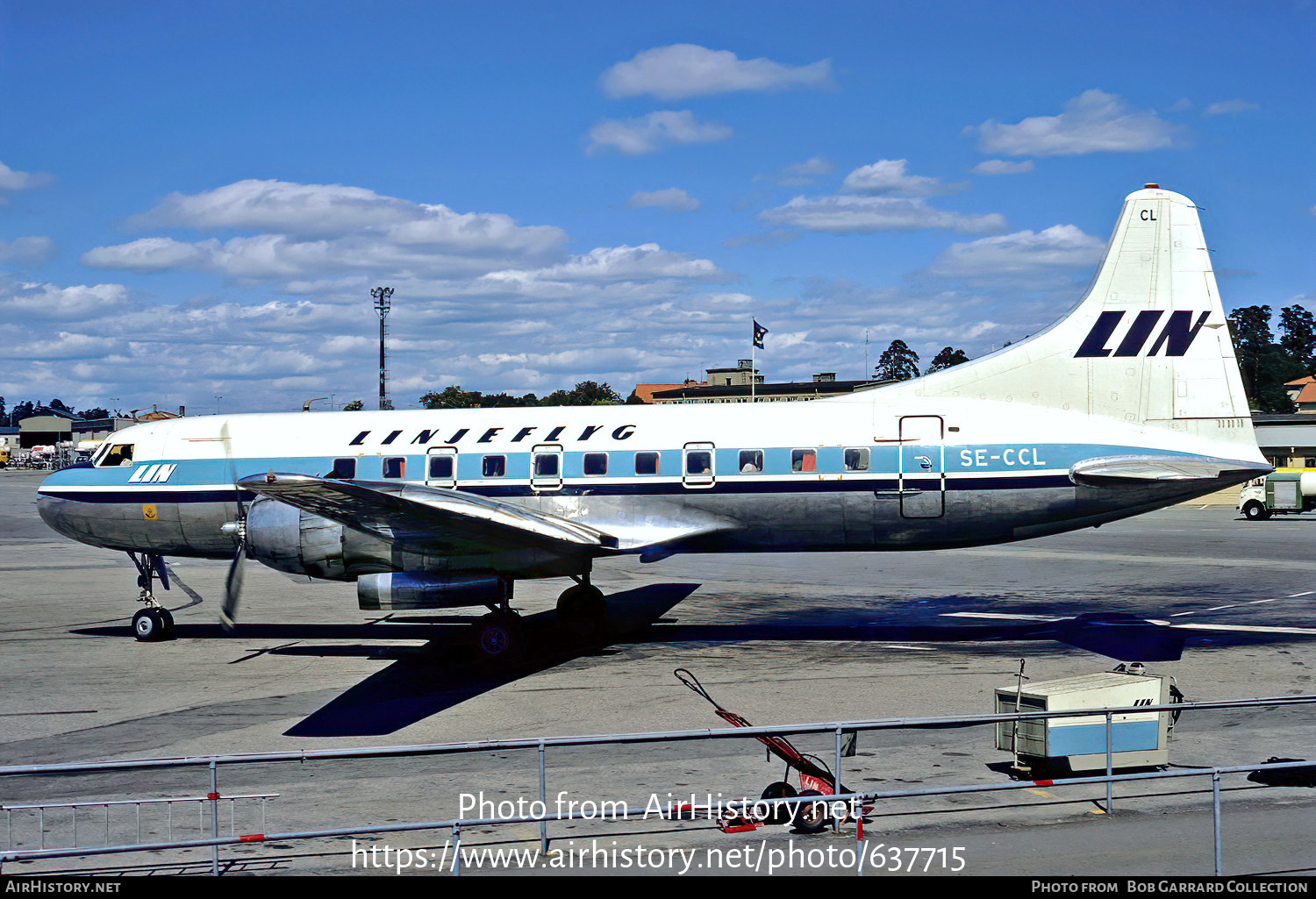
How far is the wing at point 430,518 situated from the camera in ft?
50.1

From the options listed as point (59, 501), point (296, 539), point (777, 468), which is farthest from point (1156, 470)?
point (59, 501)

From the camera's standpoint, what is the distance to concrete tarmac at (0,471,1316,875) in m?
9.55

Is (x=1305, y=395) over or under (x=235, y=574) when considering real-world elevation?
over

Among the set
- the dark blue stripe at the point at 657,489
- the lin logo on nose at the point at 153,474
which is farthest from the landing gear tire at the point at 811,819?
the lin logo on nose at the point at 153,474

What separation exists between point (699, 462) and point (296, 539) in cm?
763

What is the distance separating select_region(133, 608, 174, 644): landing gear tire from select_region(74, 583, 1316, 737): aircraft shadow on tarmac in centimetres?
66

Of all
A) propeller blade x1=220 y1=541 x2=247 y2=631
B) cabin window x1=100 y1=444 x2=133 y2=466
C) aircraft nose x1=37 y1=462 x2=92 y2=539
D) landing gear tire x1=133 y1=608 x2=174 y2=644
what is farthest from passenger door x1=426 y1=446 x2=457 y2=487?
aircraft nose x1=37 y1=462 x2=92 y2=539

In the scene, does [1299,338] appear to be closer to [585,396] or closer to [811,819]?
[585,396]

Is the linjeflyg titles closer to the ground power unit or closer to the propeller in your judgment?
the propeller

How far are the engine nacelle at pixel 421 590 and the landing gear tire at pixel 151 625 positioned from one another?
602cm

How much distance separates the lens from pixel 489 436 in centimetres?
2114

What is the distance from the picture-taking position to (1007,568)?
32344mm

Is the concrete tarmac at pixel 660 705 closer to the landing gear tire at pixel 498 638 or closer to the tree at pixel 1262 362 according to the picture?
the landing gear tire at pixel 498 638

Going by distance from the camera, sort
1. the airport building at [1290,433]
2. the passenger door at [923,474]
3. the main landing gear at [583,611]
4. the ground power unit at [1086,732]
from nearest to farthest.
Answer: the ground power unit at [1086,732] → the passenger door at [923,474] → the main landing gear at [583,611] → the airport building at [1290,433]
